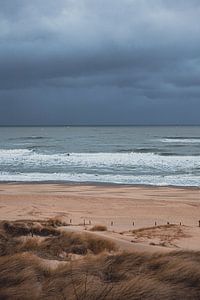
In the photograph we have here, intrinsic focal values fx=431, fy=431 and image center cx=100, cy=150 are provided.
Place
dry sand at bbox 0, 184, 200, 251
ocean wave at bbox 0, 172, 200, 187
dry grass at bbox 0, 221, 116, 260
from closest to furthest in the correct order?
dry grass at bbox 0, 221, 116, 260 → dry sand at bbox 0, 184, 200, 251 → ocean wave at bbox 0, 172, 200, 187

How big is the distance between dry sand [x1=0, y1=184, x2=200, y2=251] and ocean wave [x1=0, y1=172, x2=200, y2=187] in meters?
2.04

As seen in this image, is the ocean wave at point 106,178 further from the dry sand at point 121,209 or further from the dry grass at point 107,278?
the dry grass at point 107,278

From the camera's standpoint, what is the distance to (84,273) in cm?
526

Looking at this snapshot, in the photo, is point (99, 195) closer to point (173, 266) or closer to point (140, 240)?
point (140, 240)

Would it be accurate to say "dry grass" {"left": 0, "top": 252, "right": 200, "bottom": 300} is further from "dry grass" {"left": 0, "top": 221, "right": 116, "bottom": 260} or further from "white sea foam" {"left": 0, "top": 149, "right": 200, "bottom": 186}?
"white sea foam" {"left": 0, "top": 149, "right": 200, "bottom": 186}

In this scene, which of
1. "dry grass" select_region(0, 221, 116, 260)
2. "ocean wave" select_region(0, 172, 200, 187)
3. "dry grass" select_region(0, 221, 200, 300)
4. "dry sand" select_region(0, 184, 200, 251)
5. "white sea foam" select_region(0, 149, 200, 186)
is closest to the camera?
"dry grass" select_region(0, 221, 200, 300)

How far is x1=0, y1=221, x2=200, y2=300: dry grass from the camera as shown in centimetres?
463

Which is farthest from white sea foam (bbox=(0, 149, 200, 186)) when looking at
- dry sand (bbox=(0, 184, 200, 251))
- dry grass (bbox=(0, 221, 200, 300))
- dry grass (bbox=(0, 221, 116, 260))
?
dry grass (bbox=(0, 221, 200, 300))

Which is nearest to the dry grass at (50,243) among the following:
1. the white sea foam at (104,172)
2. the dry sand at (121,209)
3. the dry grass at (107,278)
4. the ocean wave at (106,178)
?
the dry sand at (121,209)

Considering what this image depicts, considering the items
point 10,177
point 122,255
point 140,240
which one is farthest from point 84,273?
point 10,177

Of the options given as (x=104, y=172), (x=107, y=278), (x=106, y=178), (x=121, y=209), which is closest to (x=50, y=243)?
(x=107, y=278)

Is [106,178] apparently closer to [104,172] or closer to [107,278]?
[104,172]

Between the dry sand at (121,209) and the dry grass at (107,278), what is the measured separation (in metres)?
2.38

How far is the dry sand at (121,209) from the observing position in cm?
994
